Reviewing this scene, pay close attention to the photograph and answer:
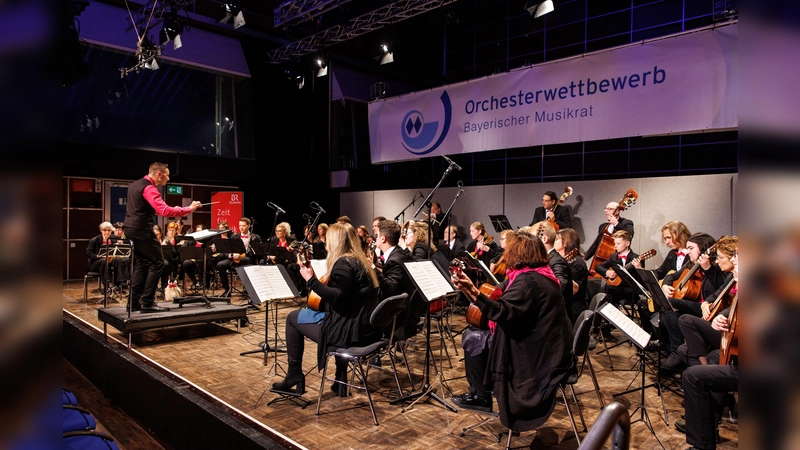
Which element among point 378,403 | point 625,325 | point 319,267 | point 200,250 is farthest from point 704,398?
point 200,250

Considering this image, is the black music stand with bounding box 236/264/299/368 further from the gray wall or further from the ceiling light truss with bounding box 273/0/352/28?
the gray wall

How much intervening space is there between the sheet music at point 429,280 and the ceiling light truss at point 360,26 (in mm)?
5597

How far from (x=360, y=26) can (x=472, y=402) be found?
24.6 feet

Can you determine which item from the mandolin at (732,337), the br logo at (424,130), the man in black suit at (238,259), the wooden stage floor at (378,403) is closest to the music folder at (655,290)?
the mandolin at (732,337)

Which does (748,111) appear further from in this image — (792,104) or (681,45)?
(681,45)

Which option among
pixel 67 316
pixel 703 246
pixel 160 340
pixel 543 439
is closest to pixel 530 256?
pixel 543 439

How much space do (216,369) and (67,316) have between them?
2.97m

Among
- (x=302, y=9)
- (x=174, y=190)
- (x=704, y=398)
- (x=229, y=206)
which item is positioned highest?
(x=302, y=9)

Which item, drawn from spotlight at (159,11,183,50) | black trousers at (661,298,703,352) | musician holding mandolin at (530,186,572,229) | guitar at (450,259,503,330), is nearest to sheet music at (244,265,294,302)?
guitar at (450,259,503,330)

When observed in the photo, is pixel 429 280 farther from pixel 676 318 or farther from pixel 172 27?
pixel 172 27

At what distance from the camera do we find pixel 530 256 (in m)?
3.20

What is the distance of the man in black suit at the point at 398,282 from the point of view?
429 cm

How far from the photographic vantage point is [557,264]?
13.9 ft

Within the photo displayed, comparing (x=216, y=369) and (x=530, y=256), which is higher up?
(x=530, y=256)
